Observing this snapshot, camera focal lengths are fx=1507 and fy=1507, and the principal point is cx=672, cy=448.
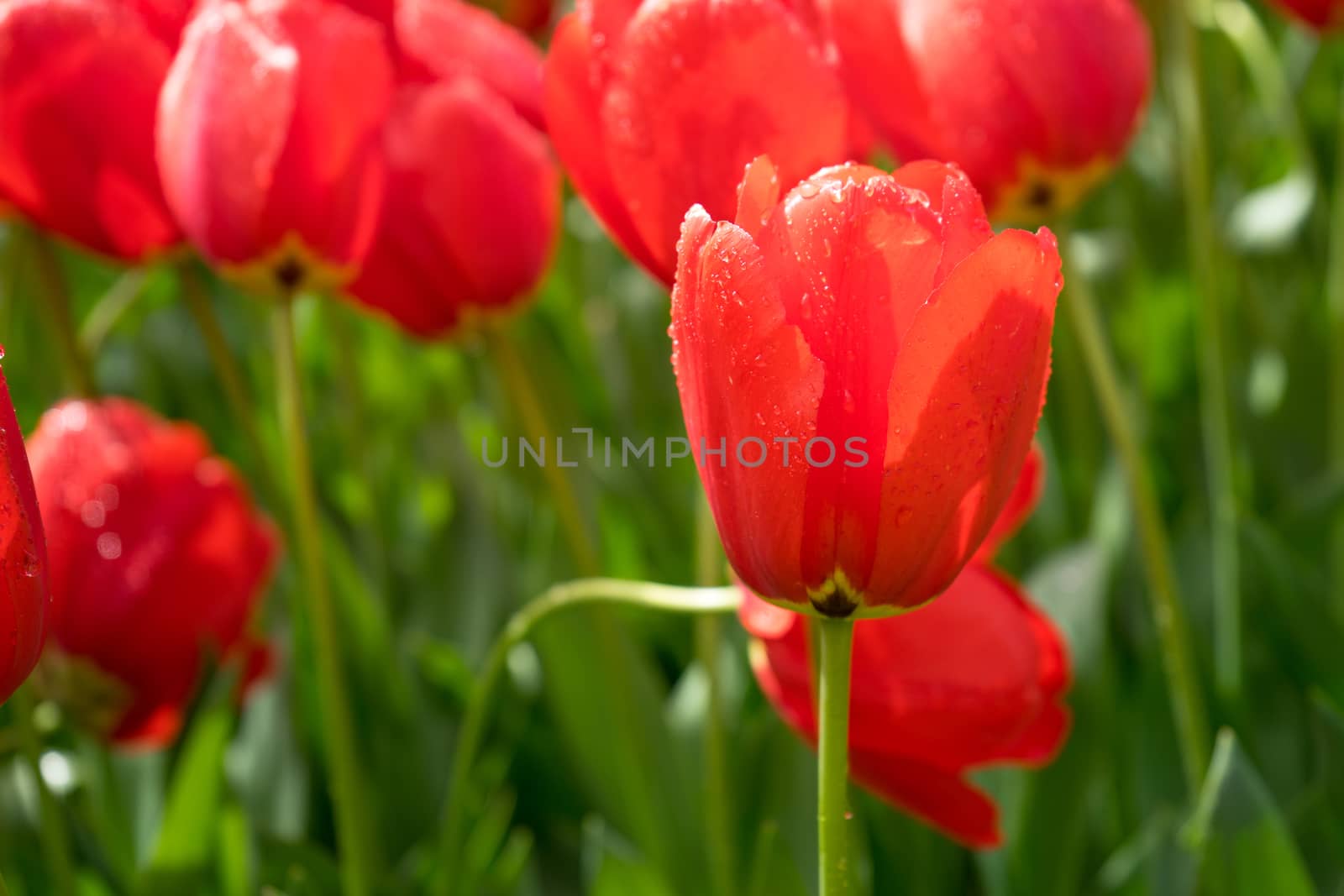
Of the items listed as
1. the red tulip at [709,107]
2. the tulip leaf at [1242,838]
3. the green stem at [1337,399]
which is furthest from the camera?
the green stem at [1337,399]

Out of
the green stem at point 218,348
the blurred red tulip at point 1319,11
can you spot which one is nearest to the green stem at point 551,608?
the green stem at point 218,348

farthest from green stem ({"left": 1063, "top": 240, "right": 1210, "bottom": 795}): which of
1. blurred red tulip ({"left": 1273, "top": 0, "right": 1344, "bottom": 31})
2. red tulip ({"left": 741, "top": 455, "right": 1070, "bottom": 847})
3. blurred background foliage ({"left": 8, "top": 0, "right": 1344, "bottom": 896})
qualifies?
blurred red tulip ({"left": 1273, "top": 0, "right": 1344, "bottom": 31})

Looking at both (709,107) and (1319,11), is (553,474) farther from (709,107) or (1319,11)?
(1319,11)

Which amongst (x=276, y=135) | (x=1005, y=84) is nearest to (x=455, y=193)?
(x=276, y=135)

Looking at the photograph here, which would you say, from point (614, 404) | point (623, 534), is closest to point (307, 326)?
point (614, 404)

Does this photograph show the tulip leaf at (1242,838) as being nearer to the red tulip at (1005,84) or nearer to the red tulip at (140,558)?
the red tulip at (1005,84)

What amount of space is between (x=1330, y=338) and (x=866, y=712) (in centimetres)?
82

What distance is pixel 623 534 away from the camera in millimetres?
1027

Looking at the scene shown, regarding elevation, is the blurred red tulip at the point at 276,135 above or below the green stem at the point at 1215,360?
above

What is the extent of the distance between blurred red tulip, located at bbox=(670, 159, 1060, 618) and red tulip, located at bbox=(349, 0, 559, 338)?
297 mm

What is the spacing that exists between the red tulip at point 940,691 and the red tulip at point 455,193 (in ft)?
0.86

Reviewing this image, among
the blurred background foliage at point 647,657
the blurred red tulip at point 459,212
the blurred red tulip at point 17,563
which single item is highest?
the blurred red tulip at point 17,563

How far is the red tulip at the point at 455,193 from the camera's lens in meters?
0.62

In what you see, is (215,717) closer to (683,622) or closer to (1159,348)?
(683,622)
